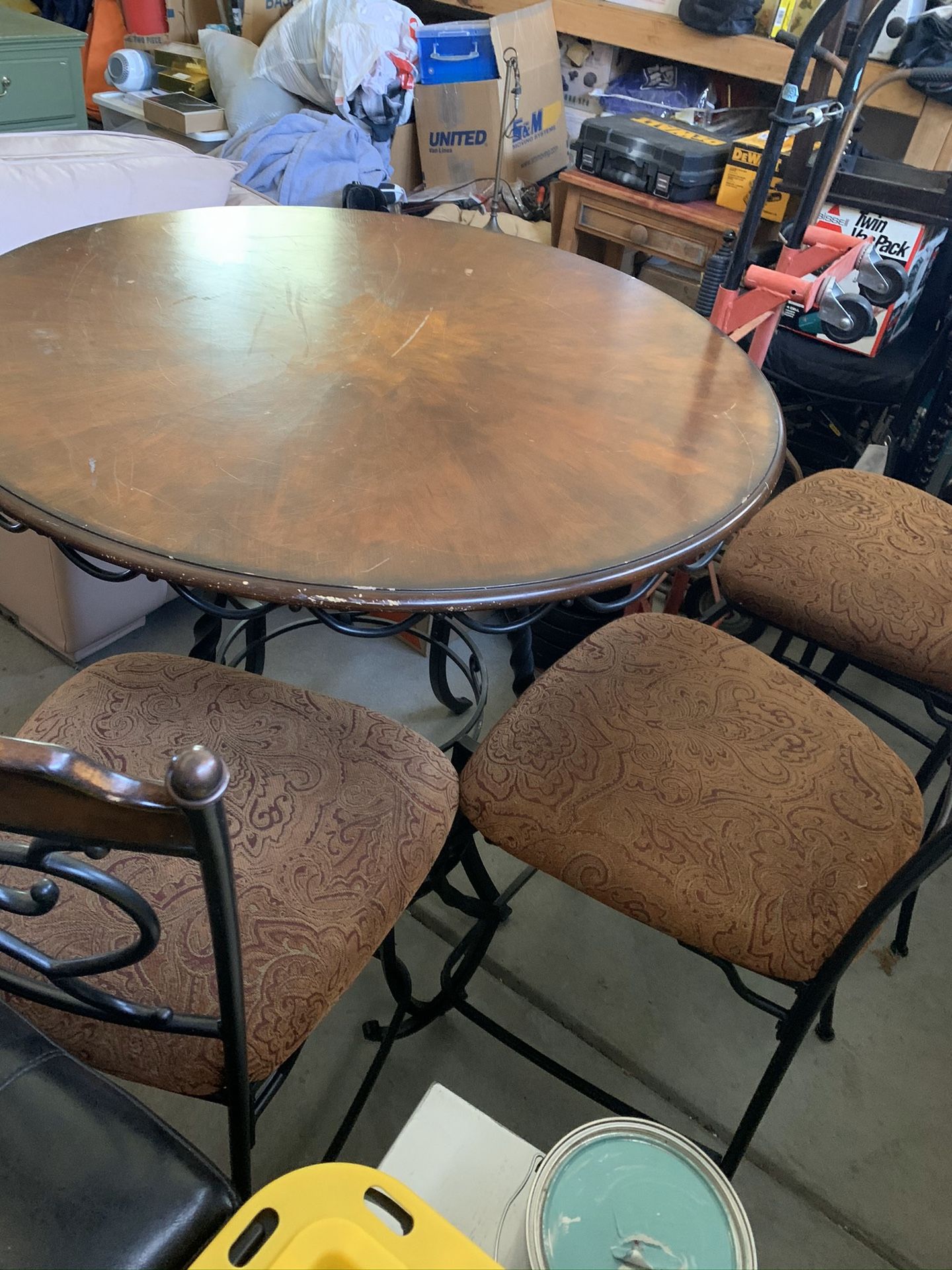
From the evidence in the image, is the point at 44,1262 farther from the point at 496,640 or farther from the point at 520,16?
the point at 520,16

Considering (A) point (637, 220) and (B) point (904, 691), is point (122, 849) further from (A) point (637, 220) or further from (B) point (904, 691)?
(A) point (637, 220)

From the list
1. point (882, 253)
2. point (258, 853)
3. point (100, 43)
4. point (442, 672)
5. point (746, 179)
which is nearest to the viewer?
point (258, 853)

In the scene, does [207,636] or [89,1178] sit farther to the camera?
[207,636]

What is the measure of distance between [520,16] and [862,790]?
9.19 feet

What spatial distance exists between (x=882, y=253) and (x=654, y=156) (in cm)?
63

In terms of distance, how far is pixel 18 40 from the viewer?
2.81 metres

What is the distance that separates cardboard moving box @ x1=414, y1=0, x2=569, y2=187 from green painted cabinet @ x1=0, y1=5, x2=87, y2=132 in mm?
1193

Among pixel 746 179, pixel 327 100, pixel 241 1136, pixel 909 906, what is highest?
pixel 746 179

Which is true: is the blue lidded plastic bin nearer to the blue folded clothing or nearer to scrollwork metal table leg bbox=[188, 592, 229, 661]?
the blue folded clothing

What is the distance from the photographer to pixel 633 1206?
666mm

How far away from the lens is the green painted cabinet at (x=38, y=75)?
2.84 meters

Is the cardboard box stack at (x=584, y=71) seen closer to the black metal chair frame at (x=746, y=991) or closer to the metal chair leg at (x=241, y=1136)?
the black metal chair frame at (x=746, y=991)

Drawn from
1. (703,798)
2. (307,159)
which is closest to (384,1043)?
(703,798)

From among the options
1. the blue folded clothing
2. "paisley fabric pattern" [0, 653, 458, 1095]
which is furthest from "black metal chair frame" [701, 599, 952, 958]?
the blue folded clothing
